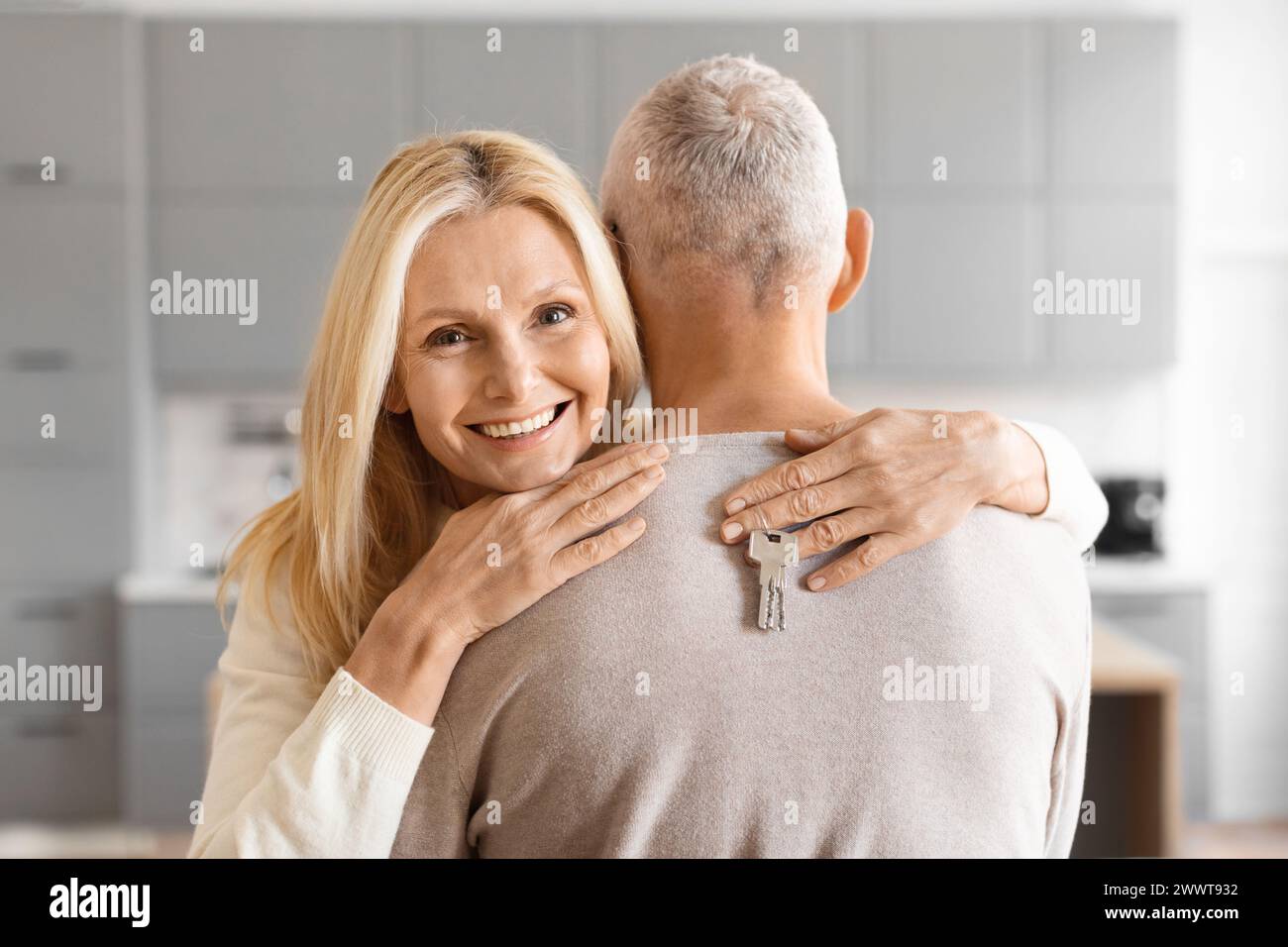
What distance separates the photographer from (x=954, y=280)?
125 inches

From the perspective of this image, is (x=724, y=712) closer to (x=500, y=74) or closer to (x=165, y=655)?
(x=165, y=655)

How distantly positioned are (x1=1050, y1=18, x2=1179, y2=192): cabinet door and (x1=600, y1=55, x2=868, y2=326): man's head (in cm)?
266

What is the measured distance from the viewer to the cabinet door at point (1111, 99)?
3.16 m

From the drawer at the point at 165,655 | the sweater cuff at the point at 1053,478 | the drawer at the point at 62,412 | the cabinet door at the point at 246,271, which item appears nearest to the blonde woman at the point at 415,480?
the sweater cuff at the point at 1053,478

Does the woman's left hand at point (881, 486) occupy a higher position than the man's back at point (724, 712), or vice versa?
the woman's left hand at point (881, 486)

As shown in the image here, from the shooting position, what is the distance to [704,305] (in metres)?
0.81

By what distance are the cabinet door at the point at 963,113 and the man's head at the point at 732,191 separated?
2.51m

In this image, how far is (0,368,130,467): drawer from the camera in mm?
3047

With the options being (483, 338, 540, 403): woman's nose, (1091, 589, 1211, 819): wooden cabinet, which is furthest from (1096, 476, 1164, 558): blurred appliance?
(483, 338, 540, 403): woman's nose

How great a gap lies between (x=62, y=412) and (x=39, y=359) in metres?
0.16

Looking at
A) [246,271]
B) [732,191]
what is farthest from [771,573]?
[246,271]

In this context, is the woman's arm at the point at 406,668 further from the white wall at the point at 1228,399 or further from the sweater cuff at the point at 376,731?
the white wall at the point at 1228,399
